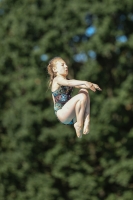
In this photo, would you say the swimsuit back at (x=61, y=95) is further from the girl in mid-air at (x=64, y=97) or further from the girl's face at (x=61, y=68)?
the girl's face at (x=61, y=68)

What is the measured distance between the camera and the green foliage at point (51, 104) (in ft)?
65.6

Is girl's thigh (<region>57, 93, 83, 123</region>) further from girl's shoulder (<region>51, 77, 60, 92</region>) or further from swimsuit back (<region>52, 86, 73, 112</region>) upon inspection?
girl's shoulder (<region>51, 77, 60, 92</region>)

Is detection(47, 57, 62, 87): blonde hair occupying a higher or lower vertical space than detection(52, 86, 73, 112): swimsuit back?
higher

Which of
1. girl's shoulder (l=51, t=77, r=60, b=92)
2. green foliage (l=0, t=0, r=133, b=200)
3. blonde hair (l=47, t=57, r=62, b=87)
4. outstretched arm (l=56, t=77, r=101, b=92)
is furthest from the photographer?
green foliage (l=0, t=0, r=133, b=200)

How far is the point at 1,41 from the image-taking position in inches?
866

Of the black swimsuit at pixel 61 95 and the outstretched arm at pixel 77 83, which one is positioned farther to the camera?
the black swimsuit at pixel 61 95

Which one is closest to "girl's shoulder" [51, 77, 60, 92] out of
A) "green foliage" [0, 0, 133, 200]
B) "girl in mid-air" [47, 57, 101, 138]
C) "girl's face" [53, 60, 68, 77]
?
"girl in mid-air" [47, 57, 101, 138]

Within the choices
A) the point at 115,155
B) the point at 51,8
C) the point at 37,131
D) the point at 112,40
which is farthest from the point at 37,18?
the point at 115,155

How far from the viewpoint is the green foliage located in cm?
1998

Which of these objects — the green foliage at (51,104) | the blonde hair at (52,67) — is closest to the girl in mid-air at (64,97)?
the blonde hair at (52,67)

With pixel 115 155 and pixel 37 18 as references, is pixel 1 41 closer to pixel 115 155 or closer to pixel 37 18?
pixel 37 18

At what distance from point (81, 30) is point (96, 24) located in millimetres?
736

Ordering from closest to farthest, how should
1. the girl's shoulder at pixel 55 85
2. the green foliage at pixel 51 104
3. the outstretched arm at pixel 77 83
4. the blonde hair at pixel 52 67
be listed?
1. the outstretched arm at pixel 77 83
2. the girl's shoulder at pixel 55 85
3. the blonde hair at pixel 52 67
4. the green foliage at pixel 51 104

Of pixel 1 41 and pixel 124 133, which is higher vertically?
pixel 1 41
